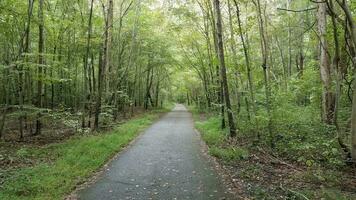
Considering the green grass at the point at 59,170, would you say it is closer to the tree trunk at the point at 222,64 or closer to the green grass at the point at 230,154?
the green grass at the point at 230,154

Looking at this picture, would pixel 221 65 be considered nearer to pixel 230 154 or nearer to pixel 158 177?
pixel 230 154

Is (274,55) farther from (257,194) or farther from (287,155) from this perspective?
(257,194)

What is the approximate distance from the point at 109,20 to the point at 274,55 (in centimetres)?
2026

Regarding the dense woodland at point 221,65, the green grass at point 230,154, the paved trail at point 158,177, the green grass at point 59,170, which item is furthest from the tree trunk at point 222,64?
the green grass at point 59,170

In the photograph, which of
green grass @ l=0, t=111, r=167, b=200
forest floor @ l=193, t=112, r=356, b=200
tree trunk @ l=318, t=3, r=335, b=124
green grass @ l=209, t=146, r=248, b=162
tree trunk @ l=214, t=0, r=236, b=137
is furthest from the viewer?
tree trunk @ l=214, t=0, r=236, b=137

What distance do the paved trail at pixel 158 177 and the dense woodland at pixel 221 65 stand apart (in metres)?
2.47

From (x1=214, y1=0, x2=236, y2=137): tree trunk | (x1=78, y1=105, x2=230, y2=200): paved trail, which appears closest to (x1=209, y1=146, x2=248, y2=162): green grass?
(x1=78, y1=105, x2=230, y2=200): paved trail

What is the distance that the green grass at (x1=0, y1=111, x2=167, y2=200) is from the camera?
6015mm

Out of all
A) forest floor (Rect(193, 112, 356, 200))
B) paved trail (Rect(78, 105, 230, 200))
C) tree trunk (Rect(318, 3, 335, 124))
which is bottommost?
paved trail (Rect(78, 105, 230, 200))

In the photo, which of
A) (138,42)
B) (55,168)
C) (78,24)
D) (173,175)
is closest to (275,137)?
(173,175)

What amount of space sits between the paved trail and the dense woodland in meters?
Answer: 2.47

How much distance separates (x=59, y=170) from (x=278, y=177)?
5439 millimetres

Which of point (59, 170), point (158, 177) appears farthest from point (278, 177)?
point (59, 170)

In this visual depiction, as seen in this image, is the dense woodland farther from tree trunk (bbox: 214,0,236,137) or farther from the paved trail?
the paved trail
